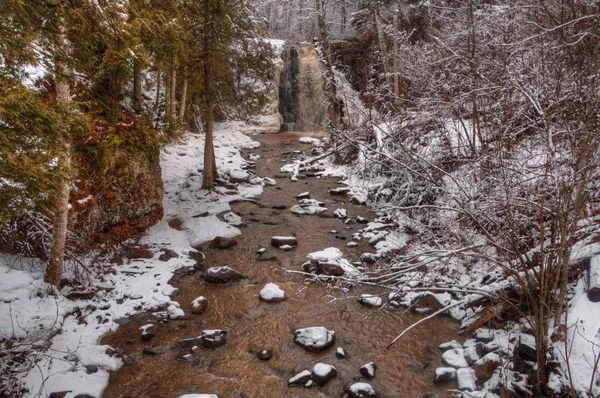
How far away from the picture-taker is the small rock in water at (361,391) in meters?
4.84

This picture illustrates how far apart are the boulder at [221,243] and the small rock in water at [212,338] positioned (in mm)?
3390

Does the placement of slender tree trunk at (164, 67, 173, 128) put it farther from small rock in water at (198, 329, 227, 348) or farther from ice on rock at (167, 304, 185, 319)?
small rock in water at (198, 329, 227, 348)

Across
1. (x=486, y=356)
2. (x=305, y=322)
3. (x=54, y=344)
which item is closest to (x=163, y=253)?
(x=54, y=344)

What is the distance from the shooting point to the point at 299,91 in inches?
972

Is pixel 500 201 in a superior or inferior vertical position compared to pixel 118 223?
superior

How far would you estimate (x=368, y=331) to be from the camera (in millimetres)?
6363

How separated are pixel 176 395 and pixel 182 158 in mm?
11177

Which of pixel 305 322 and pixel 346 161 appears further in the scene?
pixel 346 161

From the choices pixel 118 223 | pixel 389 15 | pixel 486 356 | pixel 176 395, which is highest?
pixel 389 15

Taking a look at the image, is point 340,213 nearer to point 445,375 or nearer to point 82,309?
point 445,375

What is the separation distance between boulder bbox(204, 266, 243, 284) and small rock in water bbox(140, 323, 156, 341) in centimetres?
172

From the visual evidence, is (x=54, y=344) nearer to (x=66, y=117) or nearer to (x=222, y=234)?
(x=66, y=117)

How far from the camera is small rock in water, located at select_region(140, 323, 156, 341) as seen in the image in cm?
606

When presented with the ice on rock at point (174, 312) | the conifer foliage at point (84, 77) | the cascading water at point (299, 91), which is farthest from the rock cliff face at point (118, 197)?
the cascading water at point (299, 91)
